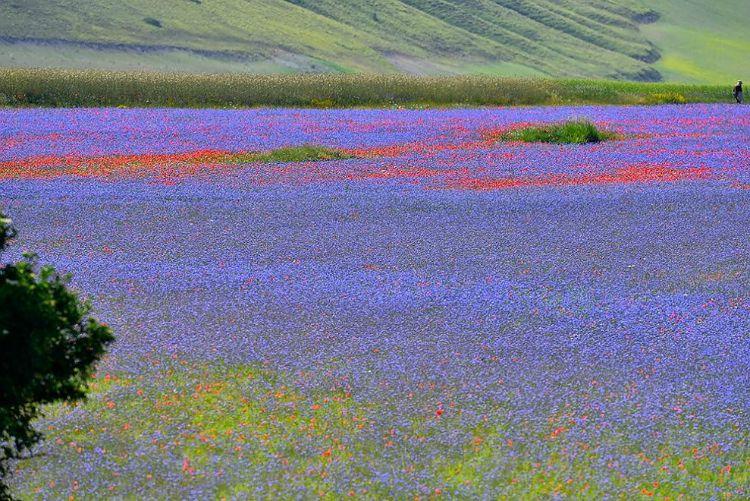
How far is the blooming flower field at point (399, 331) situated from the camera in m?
7.80

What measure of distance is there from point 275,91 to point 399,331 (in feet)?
141

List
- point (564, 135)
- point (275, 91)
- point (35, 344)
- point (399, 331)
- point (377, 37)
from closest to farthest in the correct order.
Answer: point (35, 344) < point (399, 331) < point (564, 135) < point (275, 91) < point (377, 37)

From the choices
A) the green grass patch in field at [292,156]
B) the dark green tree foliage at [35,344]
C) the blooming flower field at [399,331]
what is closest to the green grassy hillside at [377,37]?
the green grass patch in field at [292,156]

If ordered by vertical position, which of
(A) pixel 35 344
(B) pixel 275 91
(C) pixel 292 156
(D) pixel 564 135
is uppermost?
(A) pixel 35 344

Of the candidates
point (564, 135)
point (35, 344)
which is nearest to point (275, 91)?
point (564, 135)

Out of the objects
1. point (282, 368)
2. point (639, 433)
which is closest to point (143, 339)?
point (282, 368)

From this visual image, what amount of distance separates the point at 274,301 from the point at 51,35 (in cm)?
10086

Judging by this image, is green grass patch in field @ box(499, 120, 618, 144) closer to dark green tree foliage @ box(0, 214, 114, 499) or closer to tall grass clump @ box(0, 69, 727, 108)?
tall grass clump @ box(0, 69, 727, 108)

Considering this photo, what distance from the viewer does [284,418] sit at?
8703 millimetres

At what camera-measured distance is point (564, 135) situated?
1300 inches

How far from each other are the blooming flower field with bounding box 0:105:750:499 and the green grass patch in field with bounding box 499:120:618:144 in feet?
27.0

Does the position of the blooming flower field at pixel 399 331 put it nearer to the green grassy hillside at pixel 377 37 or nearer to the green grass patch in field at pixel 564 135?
the green grass patch in field at pixel 564 135

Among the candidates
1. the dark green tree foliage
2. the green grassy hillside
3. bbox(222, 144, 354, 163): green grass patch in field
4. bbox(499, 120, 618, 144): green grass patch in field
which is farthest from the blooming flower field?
the green grassy hillside

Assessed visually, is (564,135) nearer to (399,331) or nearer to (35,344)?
(399,331)
